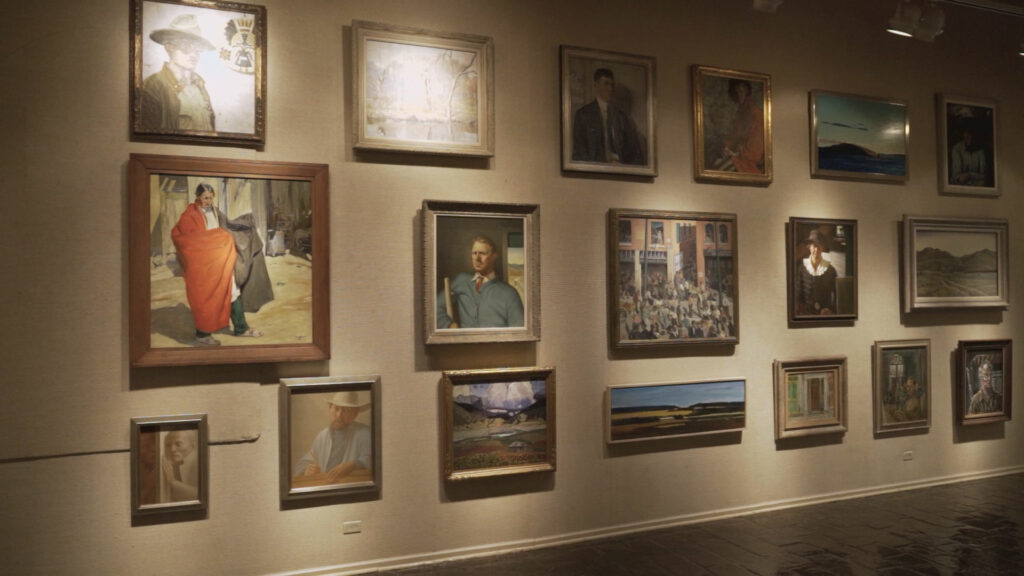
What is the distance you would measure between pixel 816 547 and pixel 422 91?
475 cm

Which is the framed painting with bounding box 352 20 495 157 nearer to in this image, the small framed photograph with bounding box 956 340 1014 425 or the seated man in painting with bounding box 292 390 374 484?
the seated man in painting with bounding box 292 390 374 484

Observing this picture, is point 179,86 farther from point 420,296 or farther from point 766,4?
point 766,4

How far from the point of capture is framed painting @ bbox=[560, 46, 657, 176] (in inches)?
234

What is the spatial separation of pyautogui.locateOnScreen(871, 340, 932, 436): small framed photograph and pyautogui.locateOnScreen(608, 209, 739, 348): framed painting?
188cm

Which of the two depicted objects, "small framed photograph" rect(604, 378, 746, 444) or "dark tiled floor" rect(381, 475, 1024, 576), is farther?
"small framed photograph" rect(604, 378, 746, 444)

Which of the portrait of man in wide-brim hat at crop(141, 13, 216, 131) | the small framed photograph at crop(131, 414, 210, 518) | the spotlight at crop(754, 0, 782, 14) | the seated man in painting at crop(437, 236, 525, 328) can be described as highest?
the spotlight at crop(754, 0, 782, 14)

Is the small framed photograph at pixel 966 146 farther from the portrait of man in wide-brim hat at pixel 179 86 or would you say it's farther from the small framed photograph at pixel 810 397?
the portrait of man in wide-brim hat at pixel 179 86

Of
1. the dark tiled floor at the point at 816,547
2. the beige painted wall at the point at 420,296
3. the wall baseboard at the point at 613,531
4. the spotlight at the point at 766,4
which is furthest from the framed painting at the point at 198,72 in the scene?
the spotlight at the point at 766,4

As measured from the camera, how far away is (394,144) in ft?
17.6

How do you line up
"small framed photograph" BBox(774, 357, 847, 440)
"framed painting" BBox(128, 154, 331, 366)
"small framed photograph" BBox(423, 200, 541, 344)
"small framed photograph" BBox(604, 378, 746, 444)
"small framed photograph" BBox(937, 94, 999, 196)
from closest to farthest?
"framed painting" BBox(128, 154, 331, 366) < "small framed photograph" BBox(423, 200, 541, 344) < "small framed photograph" BBox(604, 378, 746, 444) < "small framed photograph" BBox(774, 357, 847, 440) < "small framed photograph" BBox(937, 94, 999, 196)

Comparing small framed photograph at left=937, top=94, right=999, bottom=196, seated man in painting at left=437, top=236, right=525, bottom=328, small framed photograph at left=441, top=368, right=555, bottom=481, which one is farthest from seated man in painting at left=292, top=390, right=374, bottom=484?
small framed photograph at left=937, top=94, right=999, bottom=196

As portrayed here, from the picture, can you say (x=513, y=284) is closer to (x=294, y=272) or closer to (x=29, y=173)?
(x=294, y=272)

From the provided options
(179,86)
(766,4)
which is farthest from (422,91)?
(766,4)

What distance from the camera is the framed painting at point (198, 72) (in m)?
4.82
